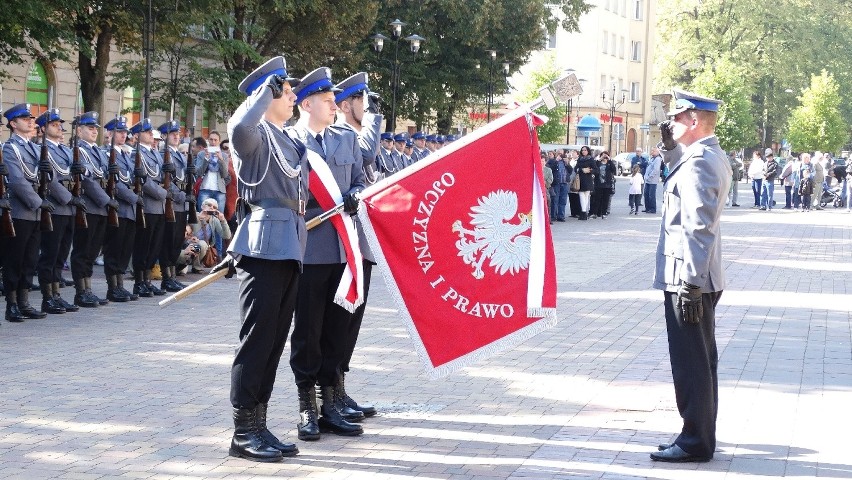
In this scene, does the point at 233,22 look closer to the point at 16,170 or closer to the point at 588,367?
the point at 16,170

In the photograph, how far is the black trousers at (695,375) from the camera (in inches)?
282

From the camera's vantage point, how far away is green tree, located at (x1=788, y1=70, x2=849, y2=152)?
74.7 metres

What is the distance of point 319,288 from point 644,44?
290 feet

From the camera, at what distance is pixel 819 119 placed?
75.2m


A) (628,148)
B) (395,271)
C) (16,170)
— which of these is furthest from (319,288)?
(628,148)

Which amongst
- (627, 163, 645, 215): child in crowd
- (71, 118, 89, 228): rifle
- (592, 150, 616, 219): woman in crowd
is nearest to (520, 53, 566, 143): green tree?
(627, 163, 645, 215): child in crowd

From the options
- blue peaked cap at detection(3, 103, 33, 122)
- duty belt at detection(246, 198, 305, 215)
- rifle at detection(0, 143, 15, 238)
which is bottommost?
rifle at detection(0, 143, 15, 238)

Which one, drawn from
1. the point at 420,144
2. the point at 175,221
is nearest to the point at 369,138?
the point at 175,221

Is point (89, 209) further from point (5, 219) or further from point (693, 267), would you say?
point (693, 267)

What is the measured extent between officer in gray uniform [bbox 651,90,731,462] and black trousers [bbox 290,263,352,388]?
79.1 inches

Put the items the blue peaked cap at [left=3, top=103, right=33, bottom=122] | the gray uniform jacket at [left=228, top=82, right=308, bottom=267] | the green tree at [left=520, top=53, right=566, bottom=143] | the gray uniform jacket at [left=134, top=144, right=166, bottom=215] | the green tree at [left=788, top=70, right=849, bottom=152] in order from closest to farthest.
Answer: the gray uniform jacket at [left=228, top=82, right=308, bottom=267], the blue peaked cap at [left=3, top=103, right=33, bottom=122], the gray uniform jacket at [left=134, top=144, right=166, bottom=215], the green tree at [left=520, top=53, right=566, bottom=143], the green tree at [left=788, top=70, right=849, bottom=152]

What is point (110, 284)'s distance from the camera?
48.0 feet

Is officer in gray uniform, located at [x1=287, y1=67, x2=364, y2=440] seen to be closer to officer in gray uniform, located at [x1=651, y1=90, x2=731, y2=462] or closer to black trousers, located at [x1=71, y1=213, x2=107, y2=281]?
officer in gray uniform, located at [x1=651, y1=90, x2=731, y2=462]

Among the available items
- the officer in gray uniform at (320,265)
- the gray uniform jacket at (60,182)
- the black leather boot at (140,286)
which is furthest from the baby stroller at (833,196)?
the officer in gray uniform at (320,265)
